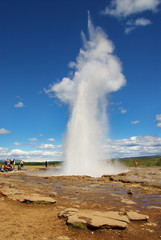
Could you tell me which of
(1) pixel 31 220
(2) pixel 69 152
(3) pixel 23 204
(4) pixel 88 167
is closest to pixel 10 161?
(2) pixel 69 152

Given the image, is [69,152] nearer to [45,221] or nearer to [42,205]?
[42,205]

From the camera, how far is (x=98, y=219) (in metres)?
6.66

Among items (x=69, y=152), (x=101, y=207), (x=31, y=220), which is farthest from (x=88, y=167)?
(x=31, y=220)

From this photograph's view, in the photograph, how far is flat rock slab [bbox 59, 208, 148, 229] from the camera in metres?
6.30

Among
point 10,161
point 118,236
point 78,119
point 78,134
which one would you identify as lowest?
point 118,236

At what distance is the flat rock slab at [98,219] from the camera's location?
6297 millimetres

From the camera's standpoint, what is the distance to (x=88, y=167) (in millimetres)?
29484

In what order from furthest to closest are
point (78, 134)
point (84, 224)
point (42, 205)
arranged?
point (78, 134) < point (42, 205) < point (84, 224)

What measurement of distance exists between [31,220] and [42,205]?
204 cm

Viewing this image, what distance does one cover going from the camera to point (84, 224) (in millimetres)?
6309

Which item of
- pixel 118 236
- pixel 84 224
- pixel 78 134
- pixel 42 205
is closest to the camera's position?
pixel 118 236

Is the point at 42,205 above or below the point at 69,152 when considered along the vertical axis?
below

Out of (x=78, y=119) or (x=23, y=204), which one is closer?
(x=23, y=204)

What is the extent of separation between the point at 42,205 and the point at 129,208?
3.67m
